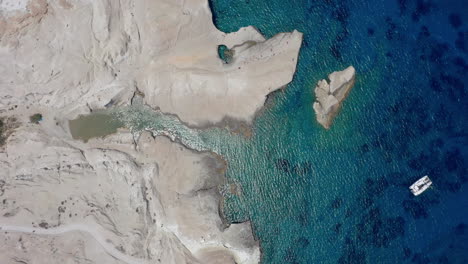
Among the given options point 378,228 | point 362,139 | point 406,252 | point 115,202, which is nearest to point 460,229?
point 406,252

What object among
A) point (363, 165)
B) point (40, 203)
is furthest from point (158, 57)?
point (363, 165)

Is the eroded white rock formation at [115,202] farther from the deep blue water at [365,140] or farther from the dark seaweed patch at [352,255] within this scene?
the dark seaweed patch at [352,255]

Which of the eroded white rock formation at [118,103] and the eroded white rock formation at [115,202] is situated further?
the eroded white rock formation at [115,202]

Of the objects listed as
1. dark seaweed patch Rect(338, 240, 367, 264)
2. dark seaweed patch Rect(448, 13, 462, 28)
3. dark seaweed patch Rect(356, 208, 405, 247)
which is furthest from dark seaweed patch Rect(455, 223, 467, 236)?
dark seaweed patch Rect(448, 13, 462, 28)

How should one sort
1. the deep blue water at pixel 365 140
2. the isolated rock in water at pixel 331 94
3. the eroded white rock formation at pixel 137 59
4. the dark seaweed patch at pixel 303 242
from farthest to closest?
1. the dark seaweed patch at pixel 303 242
2. the deep blue water at pixel 365 140
3. the isolated rock in water at pixel 331 94
4. the eroded white rock formation at pixel 137 59

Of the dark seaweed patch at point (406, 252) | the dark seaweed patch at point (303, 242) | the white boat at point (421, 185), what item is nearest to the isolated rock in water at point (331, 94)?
the white boat at point (421, 185)

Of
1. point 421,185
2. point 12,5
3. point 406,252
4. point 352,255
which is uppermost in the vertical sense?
point 12,5

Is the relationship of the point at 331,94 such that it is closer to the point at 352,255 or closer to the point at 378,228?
the point at 378,228
